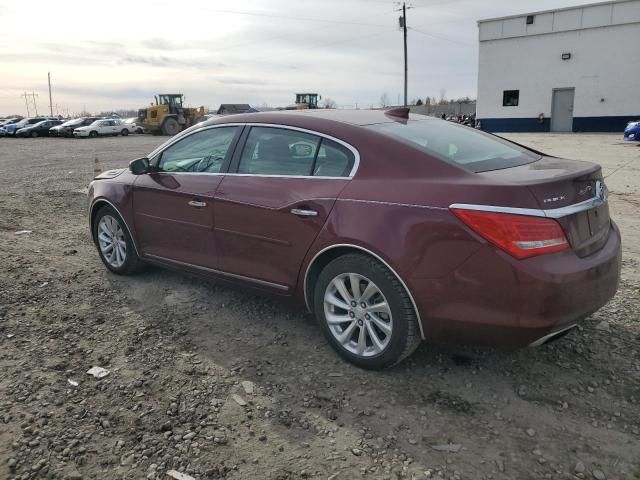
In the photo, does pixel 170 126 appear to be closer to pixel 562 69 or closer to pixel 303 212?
pixel 562 69

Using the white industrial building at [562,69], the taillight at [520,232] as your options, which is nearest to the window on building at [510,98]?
the white industrial building at [562,69]

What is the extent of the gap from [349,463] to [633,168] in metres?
13.4

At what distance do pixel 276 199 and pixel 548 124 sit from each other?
36700mm

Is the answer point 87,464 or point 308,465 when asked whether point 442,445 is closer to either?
point 308,465

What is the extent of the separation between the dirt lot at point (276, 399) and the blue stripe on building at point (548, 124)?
109 feet

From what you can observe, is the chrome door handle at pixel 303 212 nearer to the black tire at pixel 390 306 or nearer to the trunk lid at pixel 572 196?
the black tire at pixel 390 306

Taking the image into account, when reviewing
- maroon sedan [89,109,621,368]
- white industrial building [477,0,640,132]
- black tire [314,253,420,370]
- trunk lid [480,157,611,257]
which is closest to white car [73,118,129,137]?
white industrial building [477,0,640,132]

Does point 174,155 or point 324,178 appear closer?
point 324,178

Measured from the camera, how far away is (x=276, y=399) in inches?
124

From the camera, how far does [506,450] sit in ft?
8.68

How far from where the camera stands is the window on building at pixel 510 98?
36938 millimetres

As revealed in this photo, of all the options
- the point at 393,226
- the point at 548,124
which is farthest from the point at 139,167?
the point at 548,124

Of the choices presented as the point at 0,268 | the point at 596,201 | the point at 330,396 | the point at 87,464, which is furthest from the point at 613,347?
the point at 0,268

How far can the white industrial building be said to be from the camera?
32188 millimetres
